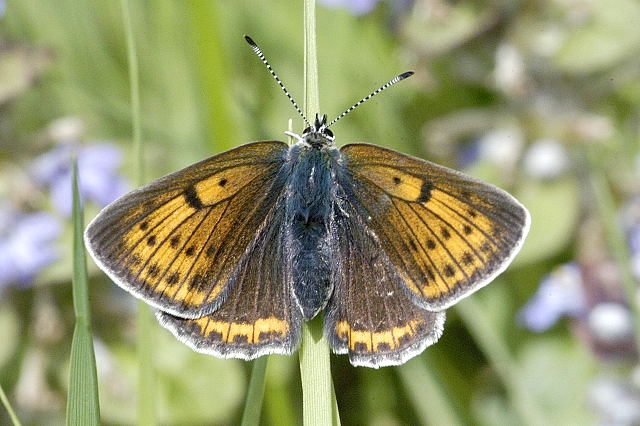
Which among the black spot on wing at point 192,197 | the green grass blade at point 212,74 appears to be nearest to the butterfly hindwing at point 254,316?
the black spot on wing at point 192,197

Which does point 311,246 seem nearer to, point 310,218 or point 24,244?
point 310,218

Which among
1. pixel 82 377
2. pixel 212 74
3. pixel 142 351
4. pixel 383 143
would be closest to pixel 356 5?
pixel 383 143

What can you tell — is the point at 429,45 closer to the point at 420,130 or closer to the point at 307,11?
the point at 420,130

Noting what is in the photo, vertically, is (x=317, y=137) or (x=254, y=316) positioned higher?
(x=317, y=137)

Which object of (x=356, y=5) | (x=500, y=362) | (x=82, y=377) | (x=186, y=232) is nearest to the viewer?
(x=82, y=377)

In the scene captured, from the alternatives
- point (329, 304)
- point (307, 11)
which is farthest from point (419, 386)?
point (307, 11)

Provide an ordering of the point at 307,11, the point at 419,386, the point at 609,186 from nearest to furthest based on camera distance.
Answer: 1. the point at 307,11
2. the point at 419,386
3. the point at 609,186

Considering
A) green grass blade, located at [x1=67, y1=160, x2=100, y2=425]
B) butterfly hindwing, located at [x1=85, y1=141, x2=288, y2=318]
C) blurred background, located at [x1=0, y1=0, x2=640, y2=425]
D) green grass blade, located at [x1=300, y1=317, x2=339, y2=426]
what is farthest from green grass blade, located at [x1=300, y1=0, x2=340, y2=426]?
blurred background, located at [x1=0, y1=0, x2=640, y2=425]
